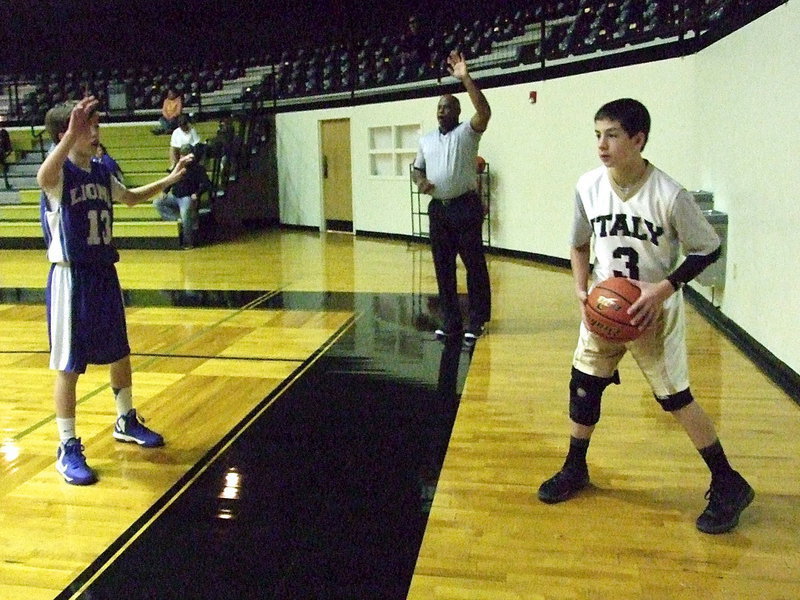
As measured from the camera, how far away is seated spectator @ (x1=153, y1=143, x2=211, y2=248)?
9.91 meters

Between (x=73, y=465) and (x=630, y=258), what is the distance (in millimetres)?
2143

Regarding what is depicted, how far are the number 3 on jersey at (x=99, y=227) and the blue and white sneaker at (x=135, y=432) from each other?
787mm

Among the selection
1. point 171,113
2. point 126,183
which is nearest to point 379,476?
point 126,183

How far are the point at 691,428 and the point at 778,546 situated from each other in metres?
0.42

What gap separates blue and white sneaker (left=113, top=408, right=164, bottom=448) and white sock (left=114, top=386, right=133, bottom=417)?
0.06 ft

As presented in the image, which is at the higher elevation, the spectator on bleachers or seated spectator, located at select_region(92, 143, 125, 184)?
the spectator on bleachers

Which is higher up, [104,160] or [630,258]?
[104,160]

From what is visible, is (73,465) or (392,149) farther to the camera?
(392,149)

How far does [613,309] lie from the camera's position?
7.80 ft

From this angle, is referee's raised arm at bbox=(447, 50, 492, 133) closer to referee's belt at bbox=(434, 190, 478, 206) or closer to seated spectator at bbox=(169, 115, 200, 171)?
referee's belt at bbox=(434, 190, 478, 206)

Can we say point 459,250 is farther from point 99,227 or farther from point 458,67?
point 99,227

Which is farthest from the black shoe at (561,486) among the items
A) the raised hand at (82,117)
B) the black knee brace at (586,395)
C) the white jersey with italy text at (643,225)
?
the raised hand at (82,117)

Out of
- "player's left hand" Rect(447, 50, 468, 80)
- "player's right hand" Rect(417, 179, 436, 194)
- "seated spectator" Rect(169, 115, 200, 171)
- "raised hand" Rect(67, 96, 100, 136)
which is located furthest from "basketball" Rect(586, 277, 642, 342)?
"seated spectator" Rect(169, 115, 200, 171)

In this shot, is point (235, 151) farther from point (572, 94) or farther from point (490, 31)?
point (572, 94)
